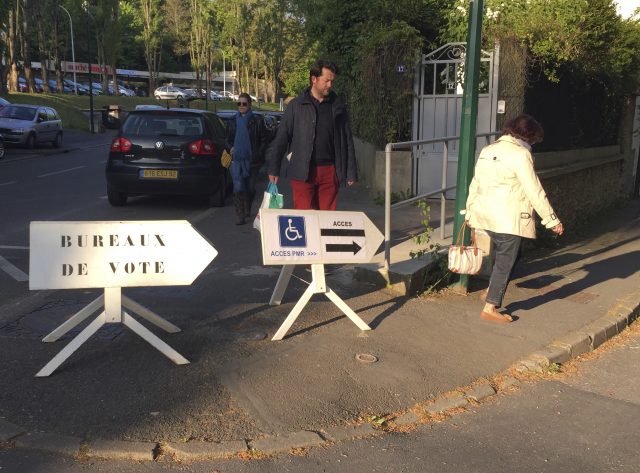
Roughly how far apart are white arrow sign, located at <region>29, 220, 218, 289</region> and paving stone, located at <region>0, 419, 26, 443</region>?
941mm

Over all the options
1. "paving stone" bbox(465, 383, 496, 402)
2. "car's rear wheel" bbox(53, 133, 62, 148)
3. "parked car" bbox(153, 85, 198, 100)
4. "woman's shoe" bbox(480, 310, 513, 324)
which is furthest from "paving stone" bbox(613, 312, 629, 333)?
"parked car" bbox(153, 85, 198, 100)

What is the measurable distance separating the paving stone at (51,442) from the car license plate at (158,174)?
715 centimetres

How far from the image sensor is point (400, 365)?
15.1ft

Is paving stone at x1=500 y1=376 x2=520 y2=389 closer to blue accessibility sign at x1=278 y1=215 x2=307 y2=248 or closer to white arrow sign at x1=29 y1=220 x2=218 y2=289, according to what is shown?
blue accessibility sign at x1=278 y1=215 x2=307 y2=248

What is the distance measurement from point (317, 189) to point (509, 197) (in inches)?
69.1

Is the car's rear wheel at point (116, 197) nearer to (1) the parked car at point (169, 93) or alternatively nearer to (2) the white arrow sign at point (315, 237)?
(2) the white arrow sign at point (315, 237)

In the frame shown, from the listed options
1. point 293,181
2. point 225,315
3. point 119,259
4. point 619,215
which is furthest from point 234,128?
point 619,215

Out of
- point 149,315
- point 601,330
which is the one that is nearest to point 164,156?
point 149,315

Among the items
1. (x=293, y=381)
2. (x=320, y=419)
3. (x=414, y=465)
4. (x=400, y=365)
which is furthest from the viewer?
(x=400, y=365)

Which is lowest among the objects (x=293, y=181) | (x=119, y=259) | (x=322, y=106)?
(x=119, y=259)

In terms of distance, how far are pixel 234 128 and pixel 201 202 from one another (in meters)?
2.77

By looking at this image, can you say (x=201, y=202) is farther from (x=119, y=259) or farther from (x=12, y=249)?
(x=119, y=259)

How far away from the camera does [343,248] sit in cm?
503

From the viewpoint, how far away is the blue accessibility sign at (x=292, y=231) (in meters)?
4.80
